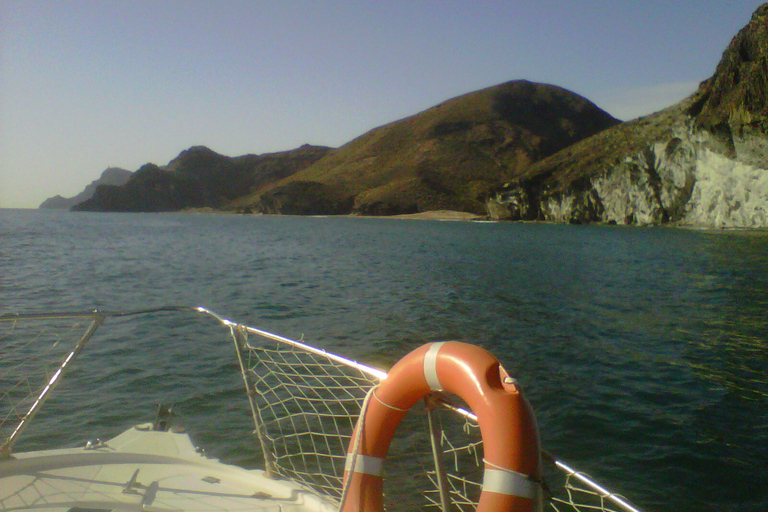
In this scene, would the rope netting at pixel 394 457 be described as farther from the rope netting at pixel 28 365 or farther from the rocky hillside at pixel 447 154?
the rocky hillside at pixel 447 154

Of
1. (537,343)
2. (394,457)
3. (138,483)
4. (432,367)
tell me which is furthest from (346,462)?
(537,343)

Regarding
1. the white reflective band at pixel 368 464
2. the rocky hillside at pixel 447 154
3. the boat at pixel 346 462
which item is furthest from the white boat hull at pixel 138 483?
the rocky hillside at pixel 447 154

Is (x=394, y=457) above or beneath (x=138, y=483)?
beneath

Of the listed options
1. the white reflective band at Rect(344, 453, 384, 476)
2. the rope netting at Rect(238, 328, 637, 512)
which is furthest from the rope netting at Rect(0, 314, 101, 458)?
the white reflective band at Rect(344, 453, 384, 476)

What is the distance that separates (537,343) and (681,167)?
176 feet

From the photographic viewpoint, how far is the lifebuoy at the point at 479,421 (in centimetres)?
214

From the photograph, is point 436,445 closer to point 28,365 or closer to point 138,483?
point 138,483

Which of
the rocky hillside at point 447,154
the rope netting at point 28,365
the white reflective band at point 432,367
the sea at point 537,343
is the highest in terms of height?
the rocky hillside at point 447,154

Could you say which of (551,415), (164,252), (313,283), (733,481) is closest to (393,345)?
(551,415)

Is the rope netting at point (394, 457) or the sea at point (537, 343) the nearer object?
the rope netting at point (394, 457)

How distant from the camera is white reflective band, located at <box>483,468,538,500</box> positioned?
2.13 m

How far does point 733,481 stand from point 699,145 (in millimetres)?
52268

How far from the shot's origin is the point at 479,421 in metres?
2.22

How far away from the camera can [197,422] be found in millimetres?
6020
